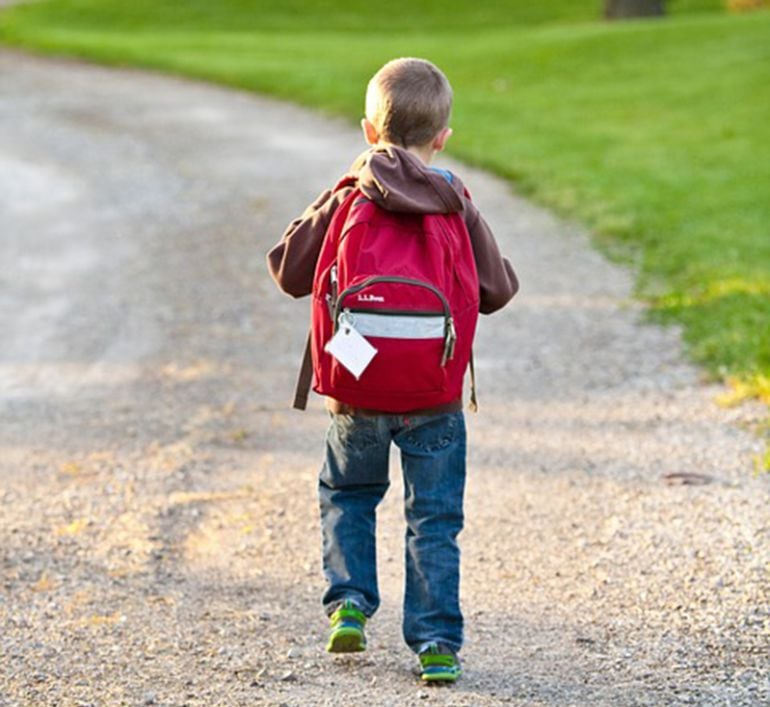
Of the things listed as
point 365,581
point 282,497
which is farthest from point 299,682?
point 282,497

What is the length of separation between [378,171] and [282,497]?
2232 millimetres

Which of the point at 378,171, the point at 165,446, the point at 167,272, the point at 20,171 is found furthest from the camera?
the point at 20,171

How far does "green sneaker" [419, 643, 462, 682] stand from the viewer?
394cm

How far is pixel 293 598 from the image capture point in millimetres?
4730

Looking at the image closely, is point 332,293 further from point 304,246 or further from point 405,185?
point 405,185

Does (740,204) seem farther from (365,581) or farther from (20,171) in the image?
(365,581)

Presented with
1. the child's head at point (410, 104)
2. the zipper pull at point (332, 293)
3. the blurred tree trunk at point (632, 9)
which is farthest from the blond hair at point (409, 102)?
the blurred tree trunk at point (632, 9)

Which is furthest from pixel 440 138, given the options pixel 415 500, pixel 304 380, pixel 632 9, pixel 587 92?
pixel 632 9

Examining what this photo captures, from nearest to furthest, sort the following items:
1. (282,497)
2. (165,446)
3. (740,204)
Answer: (282,497)
(165,446)
(740,204)

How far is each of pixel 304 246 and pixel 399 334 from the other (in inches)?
15.1

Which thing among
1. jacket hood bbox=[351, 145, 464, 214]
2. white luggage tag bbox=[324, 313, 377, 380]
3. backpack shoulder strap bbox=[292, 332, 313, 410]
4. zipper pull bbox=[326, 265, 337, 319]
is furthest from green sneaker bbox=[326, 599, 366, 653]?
jacket hood bbox=[351, 145, 464, 214]

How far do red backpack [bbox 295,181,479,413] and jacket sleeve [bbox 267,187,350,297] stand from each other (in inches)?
2.4

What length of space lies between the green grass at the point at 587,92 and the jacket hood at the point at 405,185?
3427mm

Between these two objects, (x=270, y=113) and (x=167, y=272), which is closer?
(x=167, y=272)
